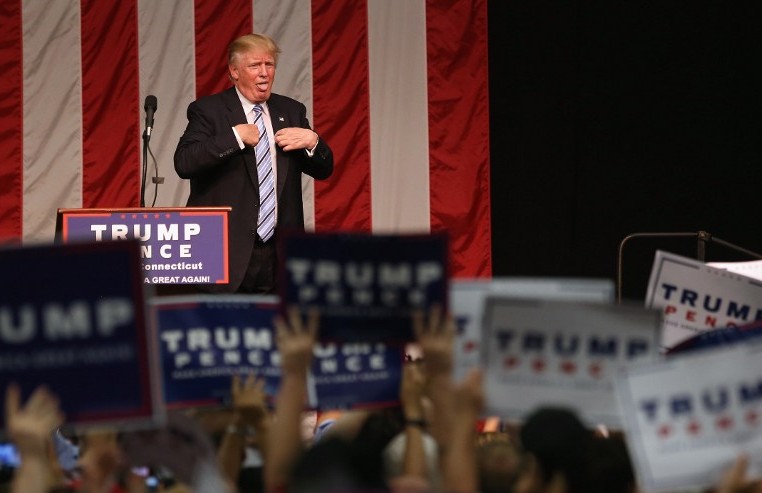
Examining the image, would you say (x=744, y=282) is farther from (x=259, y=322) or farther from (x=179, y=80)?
(x=179, y=80)

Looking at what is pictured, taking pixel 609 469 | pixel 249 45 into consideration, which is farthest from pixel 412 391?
pixel 249 45

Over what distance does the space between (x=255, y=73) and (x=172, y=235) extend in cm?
107

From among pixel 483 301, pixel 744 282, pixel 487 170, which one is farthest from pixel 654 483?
pixel 487 170

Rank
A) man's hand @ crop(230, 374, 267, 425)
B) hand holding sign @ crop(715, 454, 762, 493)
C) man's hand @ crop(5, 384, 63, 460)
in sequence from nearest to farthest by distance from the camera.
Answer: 1. man's hand @ crop(5, 384, 63, 460)
2. hand holding sign @ crop(715, 454, 762, 493)
3. man's hand @ crop(230, 374, 267, 425)

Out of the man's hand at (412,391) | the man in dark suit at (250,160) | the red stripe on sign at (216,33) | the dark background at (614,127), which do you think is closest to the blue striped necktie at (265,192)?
the man in dark suit at (250,160)

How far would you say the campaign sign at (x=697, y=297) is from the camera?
12.8 ft

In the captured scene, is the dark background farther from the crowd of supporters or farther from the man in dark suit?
the crowd of supporters

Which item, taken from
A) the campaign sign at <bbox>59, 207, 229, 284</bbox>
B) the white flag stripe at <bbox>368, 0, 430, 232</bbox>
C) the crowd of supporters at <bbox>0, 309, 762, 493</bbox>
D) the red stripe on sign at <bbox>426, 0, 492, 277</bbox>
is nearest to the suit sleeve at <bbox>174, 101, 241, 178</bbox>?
the campaign sign at <bbox>59, 207, 229, 284</bbox>

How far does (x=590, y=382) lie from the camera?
302 cm

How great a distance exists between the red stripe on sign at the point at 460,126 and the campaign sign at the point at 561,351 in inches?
194

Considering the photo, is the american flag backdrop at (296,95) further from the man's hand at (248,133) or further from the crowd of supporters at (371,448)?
the crowd of supporters at (371,448)

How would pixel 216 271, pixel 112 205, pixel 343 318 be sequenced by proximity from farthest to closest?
1. pixel 112 205
2. pixel 216 271
3. pixel 343 318

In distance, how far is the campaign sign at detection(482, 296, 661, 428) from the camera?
297 centimetres

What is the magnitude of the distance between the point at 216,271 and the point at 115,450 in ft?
8.27
